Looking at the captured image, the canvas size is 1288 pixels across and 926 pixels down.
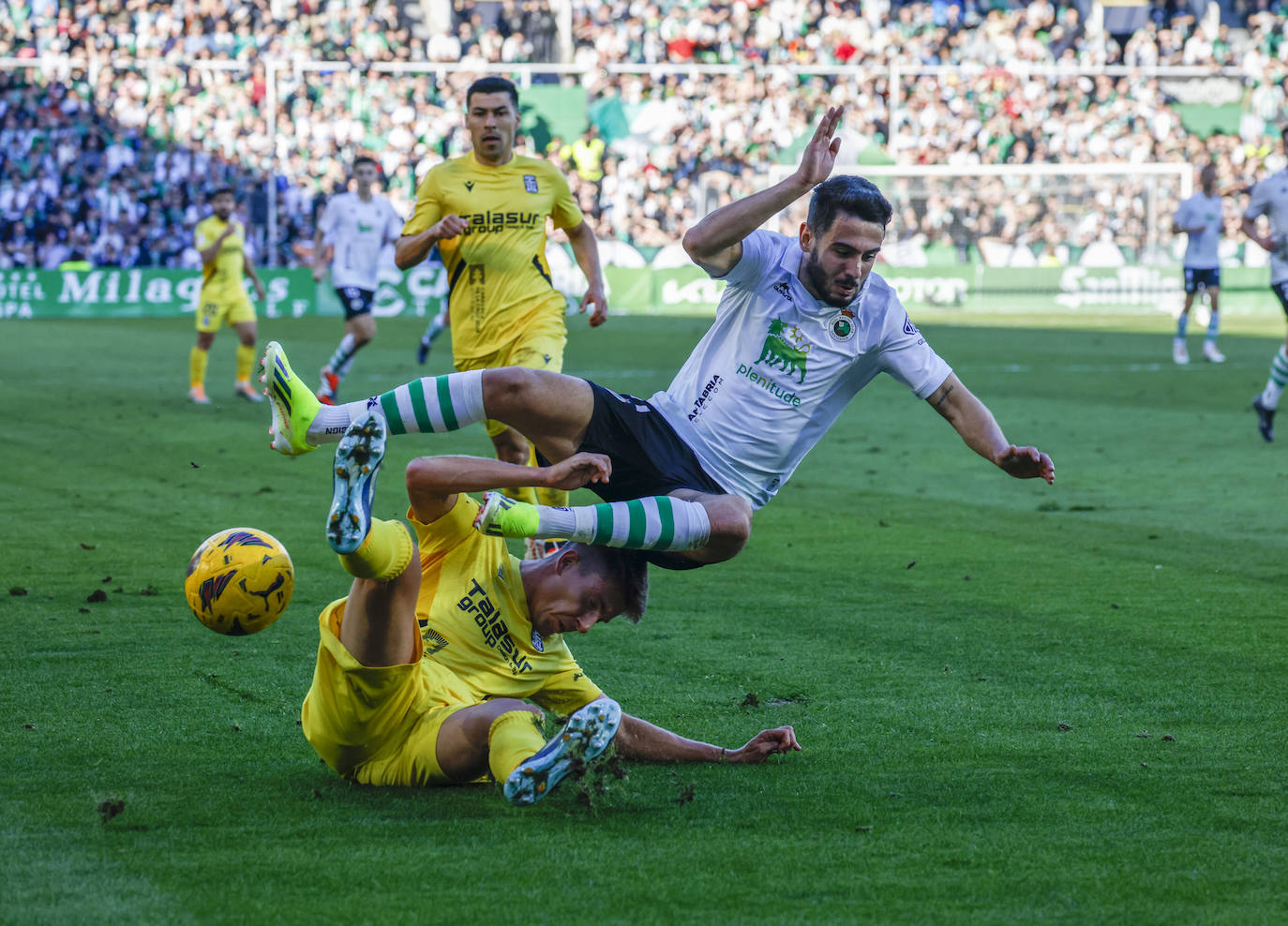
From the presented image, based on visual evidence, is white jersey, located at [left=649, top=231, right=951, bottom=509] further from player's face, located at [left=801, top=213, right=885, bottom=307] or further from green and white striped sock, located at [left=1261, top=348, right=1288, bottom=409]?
green and white striped sock, located at [left=1261, top=348, right=1288, bottom=409]

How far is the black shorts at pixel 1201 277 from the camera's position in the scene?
21406 mm

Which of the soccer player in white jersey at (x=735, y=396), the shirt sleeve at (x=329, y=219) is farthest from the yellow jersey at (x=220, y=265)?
the soccer player in white jersey at (x=735, y=396)

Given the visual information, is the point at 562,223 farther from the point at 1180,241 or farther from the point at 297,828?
the point at 1180,241

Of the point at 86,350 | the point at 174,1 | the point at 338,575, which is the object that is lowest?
the point at 86,350

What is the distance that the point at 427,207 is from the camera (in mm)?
8617

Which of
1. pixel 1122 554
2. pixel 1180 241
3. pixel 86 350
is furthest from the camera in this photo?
pixel 1180 241

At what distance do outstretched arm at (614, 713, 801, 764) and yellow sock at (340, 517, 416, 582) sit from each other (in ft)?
2.90

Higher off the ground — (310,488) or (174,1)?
(174,1)

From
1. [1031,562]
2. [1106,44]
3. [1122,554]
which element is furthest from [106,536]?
[1106,44]

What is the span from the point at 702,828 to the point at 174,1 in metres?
32.9

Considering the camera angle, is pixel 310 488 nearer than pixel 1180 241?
Yes

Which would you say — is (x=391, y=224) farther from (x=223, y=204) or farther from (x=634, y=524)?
(x=634, y=524)

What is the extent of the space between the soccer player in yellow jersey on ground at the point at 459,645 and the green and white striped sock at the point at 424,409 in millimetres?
394

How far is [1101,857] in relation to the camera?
3.64 m
